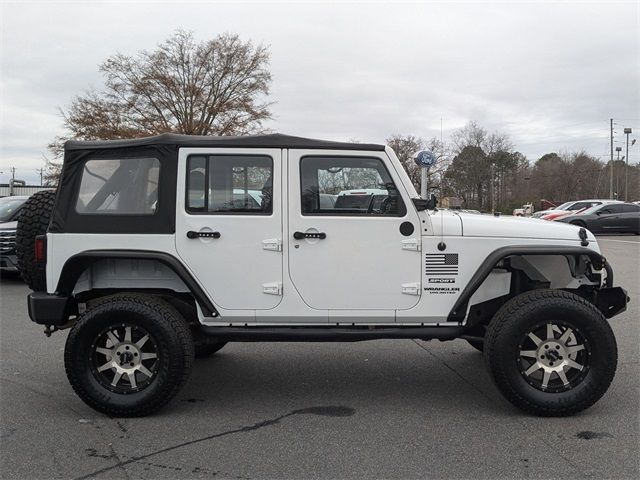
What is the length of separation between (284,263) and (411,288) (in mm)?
981

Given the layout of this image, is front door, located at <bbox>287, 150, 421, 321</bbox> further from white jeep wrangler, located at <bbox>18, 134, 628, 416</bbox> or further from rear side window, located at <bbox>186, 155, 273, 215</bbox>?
rear side window, located at <bbox>186, 155, 273, 215</bbox>

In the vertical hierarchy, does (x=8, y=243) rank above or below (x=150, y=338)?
above

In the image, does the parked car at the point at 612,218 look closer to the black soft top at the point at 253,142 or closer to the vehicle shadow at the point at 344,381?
the vehicle shadow at the point at 344,381

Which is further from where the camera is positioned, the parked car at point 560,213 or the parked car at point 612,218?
Result: the parked car at point 560,213

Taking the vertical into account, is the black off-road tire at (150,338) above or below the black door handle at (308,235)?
below

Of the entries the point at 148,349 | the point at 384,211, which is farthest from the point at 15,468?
the point at 384,211

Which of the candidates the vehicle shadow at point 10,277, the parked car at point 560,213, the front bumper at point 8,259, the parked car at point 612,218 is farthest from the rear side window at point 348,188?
the parked car at point 560,213

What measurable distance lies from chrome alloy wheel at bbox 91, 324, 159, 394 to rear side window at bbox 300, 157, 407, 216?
5.30ft

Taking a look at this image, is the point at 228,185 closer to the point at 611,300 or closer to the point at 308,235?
the point at 308,235

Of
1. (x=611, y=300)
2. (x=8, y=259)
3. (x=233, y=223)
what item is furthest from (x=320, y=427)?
(x=8, y=259)

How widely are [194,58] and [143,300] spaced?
119ft

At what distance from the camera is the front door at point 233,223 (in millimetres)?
4395

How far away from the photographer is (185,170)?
4465mm

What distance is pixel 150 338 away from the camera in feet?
14.3
